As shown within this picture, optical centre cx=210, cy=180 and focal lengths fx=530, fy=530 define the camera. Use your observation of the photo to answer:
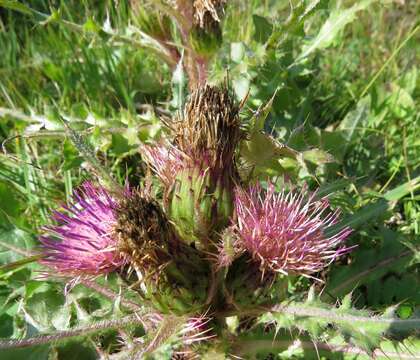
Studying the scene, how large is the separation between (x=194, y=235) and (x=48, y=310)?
71cm

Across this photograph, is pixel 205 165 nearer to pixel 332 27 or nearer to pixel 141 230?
pixel 141 230

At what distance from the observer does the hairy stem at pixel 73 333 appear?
66.2 inches

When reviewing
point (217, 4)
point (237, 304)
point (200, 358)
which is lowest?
point (200, 358)

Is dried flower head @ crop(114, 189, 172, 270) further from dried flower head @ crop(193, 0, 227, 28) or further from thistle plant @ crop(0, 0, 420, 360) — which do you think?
dried flower head @ crop(193, 0, 227, 28)

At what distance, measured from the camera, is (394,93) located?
3.16 metres

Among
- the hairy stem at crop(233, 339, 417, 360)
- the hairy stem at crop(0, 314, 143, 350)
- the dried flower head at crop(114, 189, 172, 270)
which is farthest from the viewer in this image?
the hairy stem at crop(233, 339, 417, 360)

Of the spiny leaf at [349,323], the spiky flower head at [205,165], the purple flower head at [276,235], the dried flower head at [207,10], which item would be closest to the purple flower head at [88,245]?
the spiky flower head at [205,165]

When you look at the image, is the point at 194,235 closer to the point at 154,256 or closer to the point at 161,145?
the point at 154,256

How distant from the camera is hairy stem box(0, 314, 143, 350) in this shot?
168cm

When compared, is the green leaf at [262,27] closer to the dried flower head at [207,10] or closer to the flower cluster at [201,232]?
the dried flower head at [207,10]

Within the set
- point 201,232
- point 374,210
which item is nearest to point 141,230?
point 201,232

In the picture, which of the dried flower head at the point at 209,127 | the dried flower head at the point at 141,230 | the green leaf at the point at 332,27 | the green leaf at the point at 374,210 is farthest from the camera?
the green leaf at the point at 332,27

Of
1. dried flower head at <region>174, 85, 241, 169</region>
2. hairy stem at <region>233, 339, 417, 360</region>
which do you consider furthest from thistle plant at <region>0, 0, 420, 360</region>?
hairy stem at <region>233, 339, 417, 360</region>

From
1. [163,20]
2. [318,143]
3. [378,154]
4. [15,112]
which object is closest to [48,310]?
[15,112]
